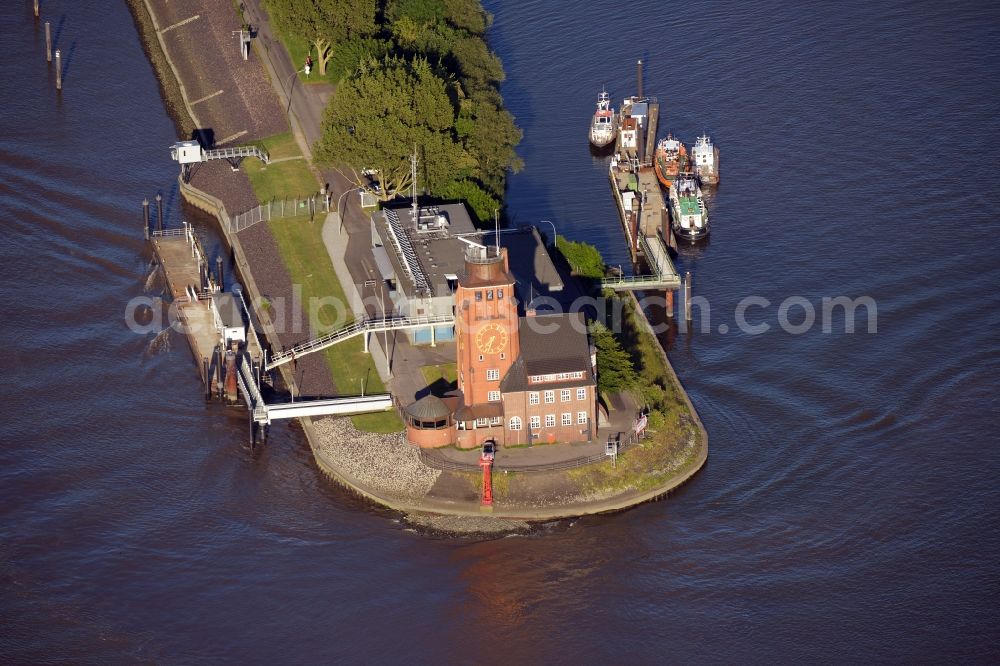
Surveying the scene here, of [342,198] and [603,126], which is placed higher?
[603,126]

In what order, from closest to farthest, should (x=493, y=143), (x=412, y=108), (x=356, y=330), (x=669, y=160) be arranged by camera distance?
(x=356, y=330), (x=412, y=108), (x=493, y=143), (x=669, y=160)

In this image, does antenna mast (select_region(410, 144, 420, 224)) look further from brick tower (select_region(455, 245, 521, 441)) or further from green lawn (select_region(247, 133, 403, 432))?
brick tower (select_region(455, 245, 521, 441))

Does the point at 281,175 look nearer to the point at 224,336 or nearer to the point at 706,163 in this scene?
the point at 224,336

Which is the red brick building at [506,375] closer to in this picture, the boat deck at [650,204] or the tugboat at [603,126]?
the boat deck at [650,204]

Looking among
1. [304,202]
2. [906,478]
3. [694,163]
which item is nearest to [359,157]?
[304,202]

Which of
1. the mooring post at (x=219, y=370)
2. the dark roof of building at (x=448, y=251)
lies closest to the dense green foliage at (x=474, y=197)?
the dark roof of building at (x=448, y=251)

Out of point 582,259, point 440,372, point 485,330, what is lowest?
point 440,372

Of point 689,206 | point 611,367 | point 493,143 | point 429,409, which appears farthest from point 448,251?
point 689,206

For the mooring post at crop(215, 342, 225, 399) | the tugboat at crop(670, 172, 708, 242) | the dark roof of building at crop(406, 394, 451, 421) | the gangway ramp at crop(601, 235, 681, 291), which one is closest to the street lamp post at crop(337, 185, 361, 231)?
the mooring post at crop(215, 342, 225, 399)
